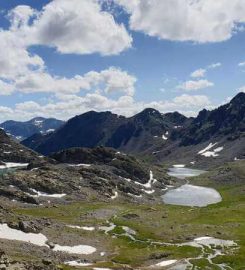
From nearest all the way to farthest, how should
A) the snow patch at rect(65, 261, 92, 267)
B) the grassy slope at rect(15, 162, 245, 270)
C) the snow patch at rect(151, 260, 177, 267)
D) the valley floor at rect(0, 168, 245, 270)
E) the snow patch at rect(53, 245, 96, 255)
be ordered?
the snow patch at rect(65, 261, 92, 267) < the snow patch at rect(151, 260, 177, 267) < the valley floor at rect(0, 168, 245, 270) < the grassy slope at rect(15, 162, 245, 270) < the snow patch at rect(53, 245, 96, 255)

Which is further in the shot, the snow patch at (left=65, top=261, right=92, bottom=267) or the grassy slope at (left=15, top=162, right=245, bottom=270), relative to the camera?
the grassy slope at (left=15, top=162, right=245, bottom=270)

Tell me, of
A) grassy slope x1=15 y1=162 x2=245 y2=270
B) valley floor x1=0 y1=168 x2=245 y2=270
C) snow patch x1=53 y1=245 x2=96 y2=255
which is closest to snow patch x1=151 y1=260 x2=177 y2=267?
valley floor x1=0 y1=168 x2=245 y2=270

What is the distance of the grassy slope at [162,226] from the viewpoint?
337 ft

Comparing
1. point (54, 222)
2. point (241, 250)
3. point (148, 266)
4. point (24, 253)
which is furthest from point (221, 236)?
point (24, 253)

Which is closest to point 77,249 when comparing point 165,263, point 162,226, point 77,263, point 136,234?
point 77,263

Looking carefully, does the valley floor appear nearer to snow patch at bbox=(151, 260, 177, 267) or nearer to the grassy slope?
the grassy slope

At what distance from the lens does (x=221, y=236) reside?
126 metres

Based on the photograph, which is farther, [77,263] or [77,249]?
[77,249]

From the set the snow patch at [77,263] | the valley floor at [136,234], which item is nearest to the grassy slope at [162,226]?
the valley floor at [136,234]

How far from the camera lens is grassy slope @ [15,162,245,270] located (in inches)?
4043

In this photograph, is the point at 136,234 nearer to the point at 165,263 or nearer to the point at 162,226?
the point at 162,226

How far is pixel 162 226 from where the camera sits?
144m

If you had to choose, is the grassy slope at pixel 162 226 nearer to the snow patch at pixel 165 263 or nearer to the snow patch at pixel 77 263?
the snow patch at pixel 165 263

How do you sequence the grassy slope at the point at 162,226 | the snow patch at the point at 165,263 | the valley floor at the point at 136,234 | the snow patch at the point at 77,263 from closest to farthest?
the snow patch at the point at 77,263
the snow patch at the point at 165,263
the valley floor at the point at 136,234
the grassy slope at the point at 162,226
